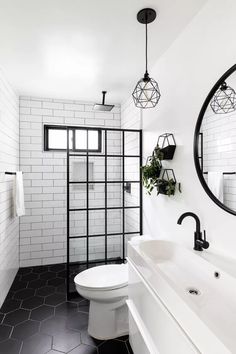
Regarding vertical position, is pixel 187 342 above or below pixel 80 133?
below

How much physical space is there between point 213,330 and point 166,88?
6.06 feet

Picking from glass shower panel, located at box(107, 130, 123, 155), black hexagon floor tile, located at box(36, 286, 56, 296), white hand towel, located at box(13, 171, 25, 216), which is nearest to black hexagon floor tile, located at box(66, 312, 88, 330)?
black hexagon floor tile, located at box(36, 286, 56, 296)

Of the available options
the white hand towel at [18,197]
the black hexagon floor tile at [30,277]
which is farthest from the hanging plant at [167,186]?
the black hexagon floor tile at [30,277]

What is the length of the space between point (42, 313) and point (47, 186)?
1638mm

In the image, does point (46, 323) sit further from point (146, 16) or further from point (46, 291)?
point (146, 16)

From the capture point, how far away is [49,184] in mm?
3215

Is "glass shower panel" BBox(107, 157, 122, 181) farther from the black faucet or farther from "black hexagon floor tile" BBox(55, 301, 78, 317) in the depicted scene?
the black faucet

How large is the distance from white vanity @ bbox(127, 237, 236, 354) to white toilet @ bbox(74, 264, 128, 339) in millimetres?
229

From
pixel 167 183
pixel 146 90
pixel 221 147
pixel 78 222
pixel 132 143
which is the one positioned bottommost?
pixel 78 222

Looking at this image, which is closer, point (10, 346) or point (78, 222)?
→ point (10, 346)

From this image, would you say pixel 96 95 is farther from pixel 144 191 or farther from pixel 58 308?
pixel 58 308

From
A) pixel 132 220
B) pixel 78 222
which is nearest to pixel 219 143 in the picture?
pixel 132 220

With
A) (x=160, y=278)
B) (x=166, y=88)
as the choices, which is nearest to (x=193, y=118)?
(x=166, y=88)

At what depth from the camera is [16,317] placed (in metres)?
2.09
